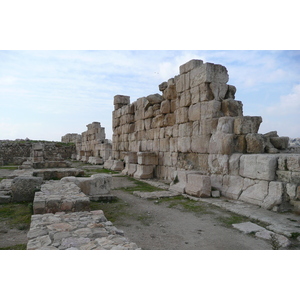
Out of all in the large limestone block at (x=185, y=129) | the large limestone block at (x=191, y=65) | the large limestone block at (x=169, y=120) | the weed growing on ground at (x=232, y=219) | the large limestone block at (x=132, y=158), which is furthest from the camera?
the large limestone block at (x=132, y=158)

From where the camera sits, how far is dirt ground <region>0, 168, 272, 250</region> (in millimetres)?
3916

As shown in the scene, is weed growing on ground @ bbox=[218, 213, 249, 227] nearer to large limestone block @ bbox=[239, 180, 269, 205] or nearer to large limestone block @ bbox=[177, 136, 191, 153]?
large limestone block @ bbox=[239, 180, 269, 205]

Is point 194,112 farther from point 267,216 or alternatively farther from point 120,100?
point 120,100

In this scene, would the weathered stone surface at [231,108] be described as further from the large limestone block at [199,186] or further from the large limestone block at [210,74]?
the large limestone block at [199,186]

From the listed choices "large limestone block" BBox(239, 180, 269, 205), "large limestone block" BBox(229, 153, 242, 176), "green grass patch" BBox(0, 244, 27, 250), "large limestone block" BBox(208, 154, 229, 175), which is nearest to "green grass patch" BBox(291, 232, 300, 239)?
"large limestone block" BBox(239, 180, 269, 205)

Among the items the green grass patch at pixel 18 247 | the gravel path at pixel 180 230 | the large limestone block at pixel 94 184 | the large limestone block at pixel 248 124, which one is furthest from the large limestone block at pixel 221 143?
the green grass patch at pixel 18 247

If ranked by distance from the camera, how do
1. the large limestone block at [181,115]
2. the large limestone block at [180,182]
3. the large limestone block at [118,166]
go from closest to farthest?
the large limestone block at [180,182] < the large limestone block at [181,115] < the large limestone block at [118,166]

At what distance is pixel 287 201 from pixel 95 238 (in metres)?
4.27

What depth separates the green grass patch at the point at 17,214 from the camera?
4782 millimetres

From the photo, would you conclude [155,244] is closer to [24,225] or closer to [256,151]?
[24,225]

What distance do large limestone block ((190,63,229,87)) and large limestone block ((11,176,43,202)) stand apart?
5721 mm

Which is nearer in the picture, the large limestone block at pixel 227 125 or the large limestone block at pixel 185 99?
the large limestone block at pixel 227 125

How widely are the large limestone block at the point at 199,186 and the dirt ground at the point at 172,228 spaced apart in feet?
2.12

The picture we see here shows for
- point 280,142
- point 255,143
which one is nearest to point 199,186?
point 255,143
